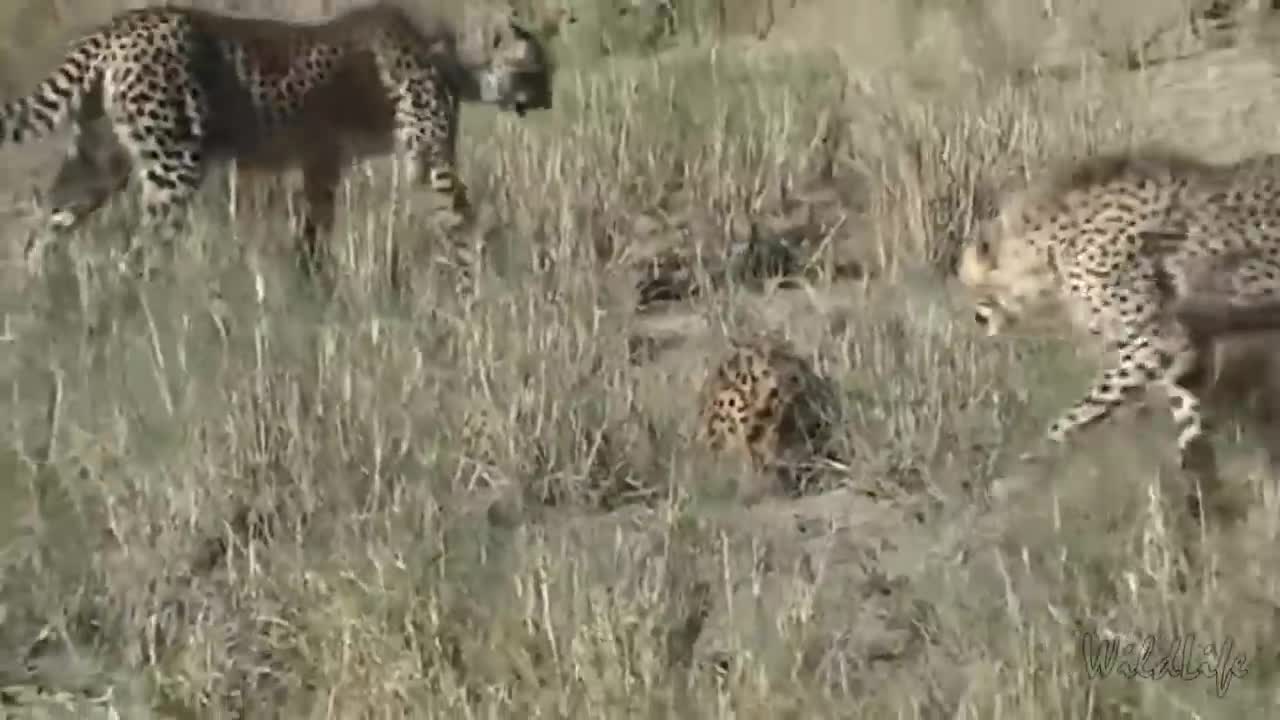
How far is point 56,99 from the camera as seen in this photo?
5.71 metres

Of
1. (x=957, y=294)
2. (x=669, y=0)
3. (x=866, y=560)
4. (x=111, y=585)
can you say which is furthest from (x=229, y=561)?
(x=669, y=0)

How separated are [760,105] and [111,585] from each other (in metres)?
3.19

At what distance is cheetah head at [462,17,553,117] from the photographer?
6031 mm

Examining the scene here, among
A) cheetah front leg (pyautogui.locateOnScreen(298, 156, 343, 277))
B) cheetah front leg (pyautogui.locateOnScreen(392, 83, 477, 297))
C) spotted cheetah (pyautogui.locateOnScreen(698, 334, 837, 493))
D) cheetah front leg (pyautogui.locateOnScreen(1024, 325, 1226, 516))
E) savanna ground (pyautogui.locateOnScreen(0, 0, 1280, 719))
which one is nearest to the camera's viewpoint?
savanna ground (pyautogui.locateOnScreen(0, 0, 1280, 719))

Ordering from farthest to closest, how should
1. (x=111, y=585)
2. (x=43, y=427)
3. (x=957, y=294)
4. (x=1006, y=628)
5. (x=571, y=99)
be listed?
(x=571, y=99) < (x=957, y=294) < (x=43, y=427) < (x=111, y=585) < (x=1006, y=628)

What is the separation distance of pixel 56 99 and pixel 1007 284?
267 centimetres

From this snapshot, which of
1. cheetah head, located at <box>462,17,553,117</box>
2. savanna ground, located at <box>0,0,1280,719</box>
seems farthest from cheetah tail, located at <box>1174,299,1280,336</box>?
cheetah head, located at <box>462,17,553,117</box>

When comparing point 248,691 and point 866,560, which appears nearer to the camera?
point 248,691

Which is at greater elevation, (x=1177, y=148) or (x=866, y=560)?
(x=1177, y=148)

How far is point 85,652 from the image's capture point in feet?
11.7

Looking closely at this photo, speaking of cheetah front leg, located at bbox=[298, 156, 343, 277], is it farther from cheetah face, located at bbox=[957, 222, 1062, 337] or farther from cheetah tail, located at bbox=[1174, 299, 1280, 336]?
cheetah tail, located at bbox=[1174, 299, 1280, 336]

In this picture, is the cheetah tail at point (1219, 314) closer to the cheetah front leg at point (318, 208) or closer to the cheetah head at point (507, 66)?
the cheetah front leg at point (318, 208)

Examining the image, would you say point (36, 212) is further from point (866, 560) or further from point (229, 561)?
point (866, 560)

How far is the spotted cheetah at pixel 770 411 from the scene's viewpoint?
429 centimetres
